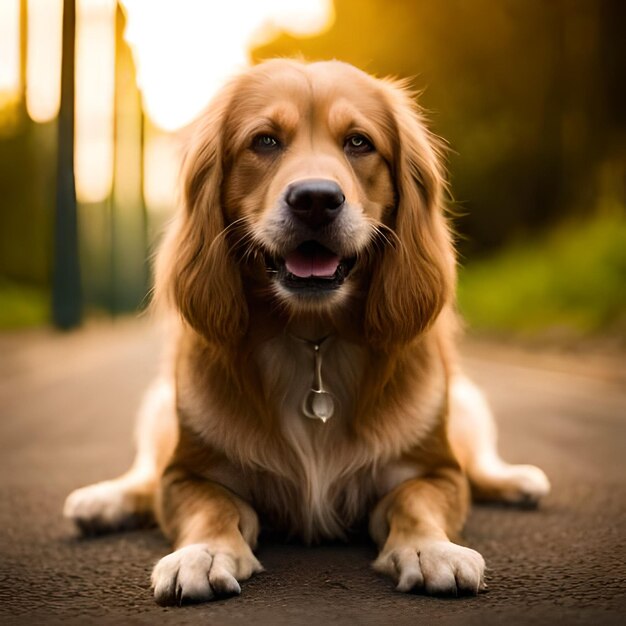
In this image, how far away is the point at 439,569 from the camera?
108 inches

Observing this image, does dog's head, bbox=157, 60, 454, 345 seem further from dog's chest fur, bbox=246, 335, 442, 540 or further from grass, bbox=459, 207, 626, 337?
grass, bbox=459, 207, 626, 337

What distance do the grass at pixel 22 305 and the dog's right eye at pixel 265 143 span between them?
42.5ft

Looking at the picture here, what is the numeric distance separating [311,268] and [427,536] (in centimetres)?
102

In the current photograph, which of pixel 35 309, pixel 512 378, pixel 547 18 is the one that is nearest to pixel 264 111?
pixel 512 378

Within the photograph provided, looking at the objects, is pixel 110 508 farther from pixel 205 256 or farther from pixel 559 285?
pixel 559 285

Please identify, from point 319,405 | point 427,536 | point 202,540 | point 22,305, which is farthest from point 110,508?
point 22,305

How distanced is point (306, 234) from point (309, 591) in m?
1.18

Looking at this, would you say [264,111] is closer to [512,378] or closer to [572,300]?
[512,378]

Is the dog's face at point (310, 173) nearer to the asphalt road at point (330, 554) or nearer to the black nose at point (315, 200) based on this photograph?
the black nose at point (315, 200)

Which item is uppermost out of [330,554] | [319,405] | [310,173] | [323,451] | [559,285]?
[310,173]

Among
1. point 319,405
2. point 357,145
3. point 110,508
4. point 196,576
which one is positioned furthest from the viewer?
point 110,508

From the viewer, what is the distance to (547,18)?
18453 mm

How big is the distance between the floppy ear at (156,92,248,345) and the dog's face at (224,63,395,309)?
60 millimetres

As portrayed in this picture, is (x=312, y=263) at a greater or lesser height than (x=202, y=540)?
greater
